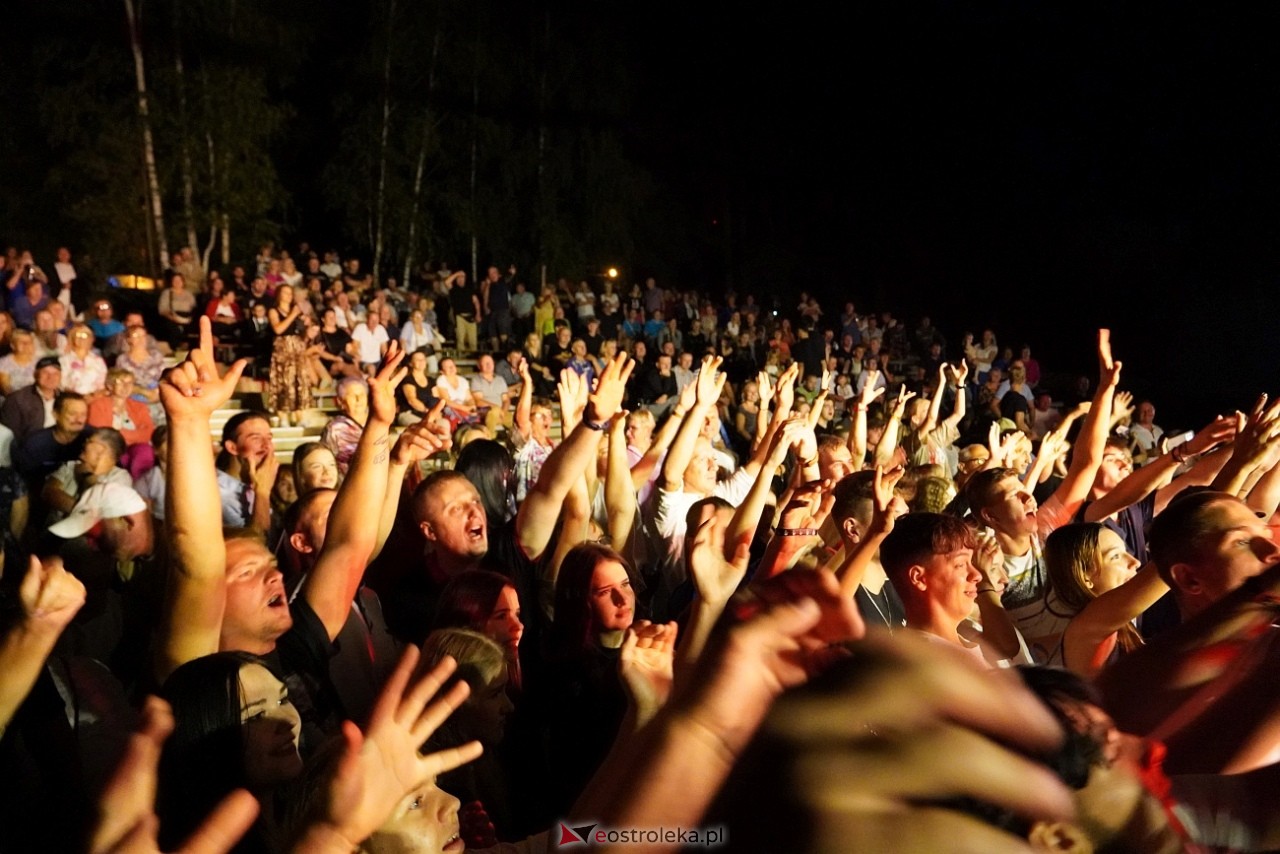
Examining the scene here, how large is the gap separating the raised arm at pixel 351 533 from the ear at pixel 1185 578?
2386mm

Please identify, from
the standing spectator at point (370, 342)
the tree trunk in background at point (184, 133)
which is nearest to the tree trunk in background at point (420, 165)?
the tree trunk in background at point (184, 133)

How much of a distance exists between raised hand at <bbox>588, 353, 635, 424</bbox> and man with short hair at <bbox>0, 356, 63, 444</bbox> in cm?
556

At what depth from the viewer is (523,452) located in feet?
20.2

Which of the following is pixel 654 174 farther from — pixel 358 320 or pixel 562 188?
pixel 358 320

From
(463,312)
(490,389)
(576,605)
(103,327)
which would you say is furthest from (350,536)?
(463,312)

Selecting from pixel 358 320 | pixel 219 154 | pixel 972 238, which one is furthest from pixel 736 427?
pixel 972 238

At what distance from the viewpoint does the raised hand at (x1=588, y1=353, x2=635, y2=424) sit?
364cm

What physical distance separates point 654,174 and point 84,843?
30978 mm

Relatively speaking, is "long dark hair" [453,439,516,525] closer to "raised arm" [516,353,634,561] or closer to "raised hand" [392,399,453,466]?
"raised arm" [516,353,634,561]

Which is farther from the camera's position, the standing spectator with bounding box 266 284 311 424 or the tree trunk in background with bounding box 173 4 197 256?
the tree trunk in background with bounding box 173 4 197 256

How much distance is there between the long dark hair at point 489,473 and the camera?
4.70 meters

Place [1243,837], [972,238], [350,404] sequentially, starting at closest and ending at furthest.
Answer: [1243,837] < [350,404] < [972,238]

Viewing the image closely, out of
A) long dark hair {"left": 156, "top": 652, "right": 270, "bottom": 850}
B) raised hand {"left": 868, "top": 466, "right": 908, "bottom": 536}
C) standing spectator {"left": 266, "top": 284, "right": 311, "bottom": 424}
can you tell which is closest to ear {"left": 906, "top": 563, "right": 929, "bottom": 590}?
raised hand {"left": 868, "top": 466, "right": 908, "bottom": 536}

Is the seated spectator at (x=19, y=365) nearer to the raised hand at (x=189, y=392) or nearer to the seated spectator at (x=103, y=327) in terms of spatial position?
the seated spectator at (x=103, y=327)
